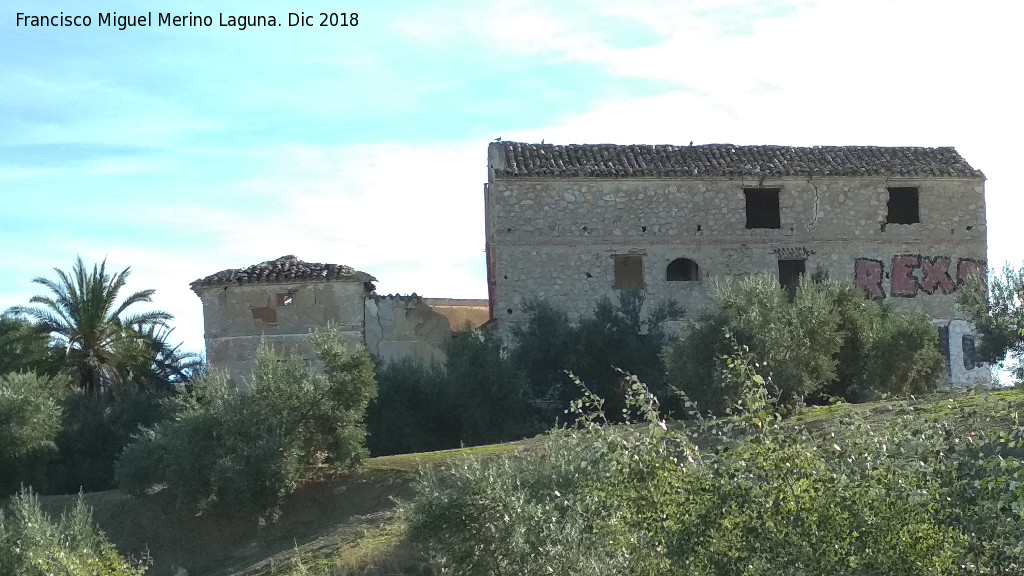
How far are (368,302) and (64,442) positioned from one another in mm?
7634

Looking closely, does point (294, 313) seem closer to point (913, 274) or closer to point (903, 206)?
point (913, 274)

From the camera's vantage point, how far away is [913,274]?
31.8m

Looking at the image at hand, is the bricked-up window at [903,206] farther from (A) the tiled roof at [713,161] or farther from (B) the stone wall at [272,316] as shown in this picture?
(B) the stone wall at [272,316]

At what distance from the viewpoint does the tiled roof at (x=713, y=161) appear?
3106 centimetres

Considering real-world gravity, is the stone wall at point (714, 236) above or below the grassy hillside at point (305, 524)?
above

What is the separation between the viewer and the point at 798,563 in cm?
1045

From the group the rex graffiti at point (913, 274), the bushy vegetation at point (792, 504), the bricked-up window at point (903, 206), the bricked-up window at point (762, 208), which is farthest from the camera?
the bricked-up window at point (903, 206)

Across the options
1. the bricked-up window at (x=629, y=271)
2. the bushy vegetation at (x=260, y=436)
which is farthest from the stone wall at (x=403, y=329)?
the bushy vegetation at (x=260, y=436)

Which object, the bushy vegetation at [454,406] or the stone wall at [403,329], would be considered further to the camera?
the stone wall at [403,329]

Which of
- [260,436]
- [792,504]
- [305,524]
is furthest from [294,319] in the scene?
[792,504]

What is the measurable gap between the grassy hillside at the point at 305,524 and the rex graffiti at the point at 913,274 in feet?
29.4

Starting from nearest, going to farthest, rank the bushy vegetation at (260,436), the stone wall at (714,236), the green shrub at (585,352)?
the bushy vegetation at (260,436)
the green shrub at (585,352)
the stone wall at (714,236)

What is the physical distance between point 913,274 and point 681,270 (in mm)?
5673

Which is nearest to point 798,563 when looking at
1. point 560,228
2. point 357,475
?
point 357,475
